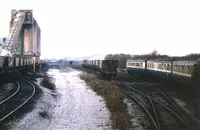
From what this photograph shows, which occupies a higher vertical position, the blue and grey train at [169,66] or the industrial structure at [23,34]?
the industrial structure at [23,34]

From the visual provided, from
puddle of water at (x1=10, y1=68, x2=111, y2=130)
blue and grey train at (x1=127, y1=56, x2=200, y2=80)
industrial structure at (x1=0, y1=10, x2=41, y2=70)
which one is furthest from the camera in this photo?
industrial structure at (x1=0, y1=10, x2=41, y2=70)

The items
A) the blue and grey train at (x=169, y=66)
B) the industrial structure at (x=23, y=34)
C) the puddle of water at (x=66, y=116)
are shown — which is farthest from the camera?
the industrial structure at (x=23, y=34)

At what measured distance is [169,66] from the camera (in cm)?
3206

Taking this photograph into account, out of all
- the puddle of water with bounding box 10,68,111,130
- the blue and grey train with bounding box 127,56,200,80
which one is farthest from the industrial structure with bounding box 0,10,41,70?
the puddle of water with bounding box 10,68,111,130

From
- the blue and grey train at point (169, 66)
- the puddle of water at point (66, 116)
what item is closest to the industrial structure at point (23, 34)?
the blue and grey train at point (169, 66)

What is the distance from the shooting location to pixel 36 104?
20.0 m

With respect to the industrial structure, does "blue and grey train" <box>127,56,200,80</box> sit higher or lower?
lower

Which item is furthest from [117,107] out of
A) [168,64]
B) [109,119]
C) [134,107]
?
[168,64]

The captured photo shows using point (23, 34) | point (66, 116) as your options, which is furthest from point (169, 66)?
point (23, 34)

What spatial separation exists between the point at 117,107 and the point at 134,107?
1.48 meters

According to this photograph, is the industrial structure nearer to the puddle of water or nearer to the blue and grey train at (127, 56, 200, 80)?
the blue and grey train at (127, 56, 200, 80)

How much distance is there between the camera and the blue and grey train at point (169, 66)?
24.3 m

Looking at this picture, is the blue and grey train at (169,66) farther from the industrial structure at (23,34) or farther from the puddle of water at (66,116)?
the industrial structure at (23,34)

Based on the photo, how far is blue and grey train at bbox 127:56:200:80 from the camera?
79.8 feet
